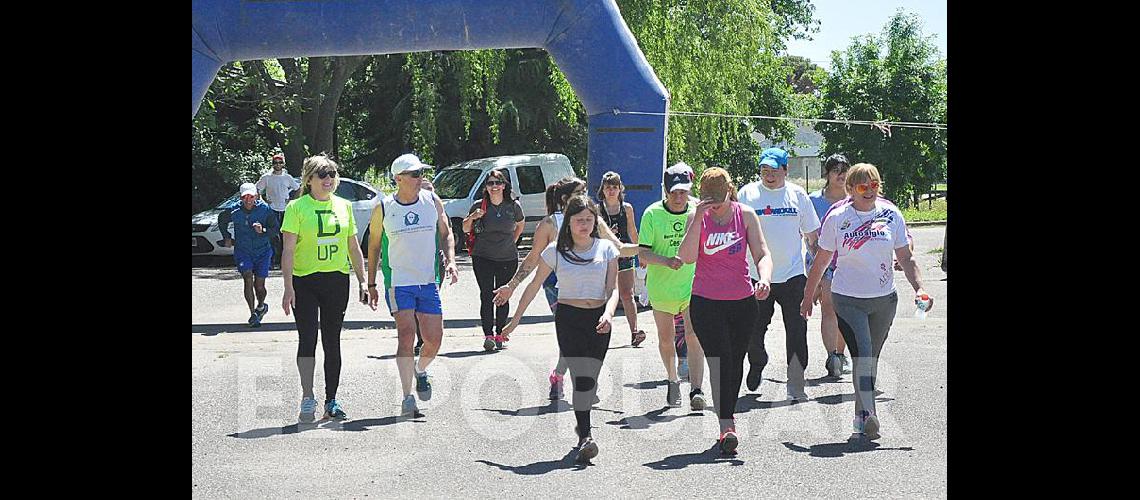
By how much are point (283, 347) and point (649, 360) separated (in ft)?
10.9

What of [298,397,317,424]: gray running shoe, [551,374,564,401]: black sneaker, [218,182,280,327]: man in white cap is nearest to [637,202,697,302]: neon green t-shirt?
[551,374,564,401]: black sneaker

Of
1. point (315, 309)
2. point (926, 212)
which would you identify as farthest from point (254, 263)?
point (926, 212)

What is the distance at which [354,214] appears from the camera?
20922 mm

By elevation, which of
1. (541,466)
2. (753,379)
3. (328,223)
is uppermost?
(328,223)

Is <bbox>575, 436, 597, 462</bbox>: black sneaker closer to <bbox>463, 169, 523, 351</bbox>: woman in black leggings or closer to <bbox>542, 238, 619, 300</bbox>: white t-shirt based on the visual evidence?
<bbox>542, 238, 619, 300</bbox>: white t-shirt

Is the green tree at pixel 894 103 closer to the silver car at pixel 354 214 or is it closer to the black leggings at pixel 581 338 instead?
the silver car at pixel 354 214

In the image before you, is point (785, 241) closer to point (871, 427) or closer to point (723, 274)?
point (723, 274)

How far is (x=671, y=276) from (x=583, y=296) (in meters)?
1.37

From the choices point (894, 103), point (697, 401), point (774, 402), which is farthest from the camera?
point (894, 103)

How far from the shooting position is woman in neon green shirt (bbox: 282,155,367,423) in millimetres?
7793

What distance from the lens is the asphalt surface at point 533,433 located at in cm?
627

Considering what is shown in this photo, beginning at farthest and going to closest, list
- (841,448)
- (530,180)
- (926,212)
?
(926,212) → (530,180) → (841,448)

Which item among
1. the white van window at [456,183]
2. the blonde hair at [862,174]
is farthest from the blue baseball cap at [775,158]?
the white van window at [456,183]

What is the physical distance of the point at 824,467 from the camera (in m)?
6.59
